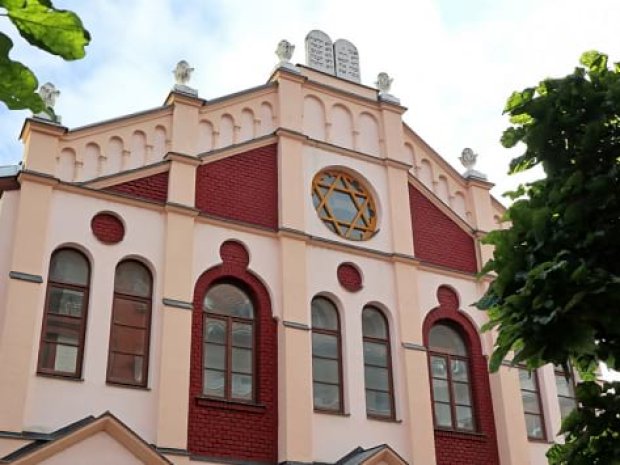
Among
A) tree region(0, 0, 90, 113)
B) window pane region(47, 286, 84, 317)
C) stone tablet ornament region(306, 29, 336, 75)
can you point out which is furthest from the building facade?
tree region(0, 0, 90, 113)

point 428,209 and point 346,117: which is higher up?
point 346,117

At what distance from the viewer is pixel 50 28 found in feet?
8.09

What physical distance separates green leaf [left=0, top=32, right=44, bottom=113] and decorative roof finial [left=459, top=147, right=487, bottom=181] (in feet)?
56.3

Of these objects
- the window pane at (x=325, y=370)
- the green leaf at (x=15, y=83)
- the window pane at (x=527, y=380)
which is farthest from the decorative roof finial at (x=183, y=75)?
the green leaf at (x=15, y=83)

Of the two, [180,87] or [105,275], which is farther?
[180,87]

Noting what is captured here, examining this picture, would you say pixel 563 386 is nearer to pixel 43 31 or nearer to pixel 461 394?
pixel 461 394

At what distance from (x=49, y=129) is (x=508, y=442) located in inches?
413

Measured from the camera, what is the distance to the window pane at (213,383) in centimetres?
1400

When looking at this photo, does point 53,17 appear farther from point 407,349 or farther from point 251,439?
point 407,349

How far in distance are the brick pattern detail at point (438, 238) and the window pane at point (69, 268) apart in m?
7.11

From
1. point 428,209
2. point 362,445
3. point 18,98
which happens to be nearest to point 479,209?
point 428,209

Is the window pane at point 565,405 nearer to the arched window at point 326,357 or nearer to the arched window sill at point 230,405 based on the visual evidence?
the arched window at point 326,357

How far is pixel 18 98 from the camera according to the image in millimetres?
2586

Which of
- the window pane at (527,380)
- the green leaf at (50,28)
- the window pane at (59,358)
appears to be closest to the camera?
the green leaf at (50,28)
